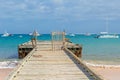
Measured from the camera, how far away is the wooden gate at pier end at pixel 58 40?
24166mm

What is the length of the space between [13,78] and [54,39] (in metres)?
14.7

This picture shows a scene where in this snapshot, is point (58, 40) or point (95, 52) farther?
point (95, 52)

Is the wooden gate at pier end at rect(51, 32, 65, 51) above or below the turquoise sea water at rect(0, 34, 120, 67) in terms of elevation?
above

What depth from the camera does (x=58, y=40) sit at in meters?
25.9

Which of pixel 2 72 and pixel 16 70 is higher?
pixel 16 70

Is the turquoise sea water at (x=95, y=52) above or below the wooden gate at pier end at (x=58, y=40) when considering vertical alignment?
below

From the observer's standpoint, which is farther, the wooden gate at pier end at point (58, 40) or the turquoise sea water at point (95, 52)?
the turquoise sea water at point (95, 52)

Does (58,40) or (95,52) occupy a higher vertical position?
(58,40)

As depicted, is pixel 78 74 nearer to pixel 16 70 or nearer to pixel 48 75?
pixel 48 75

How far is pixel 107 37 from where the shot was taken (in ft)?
426

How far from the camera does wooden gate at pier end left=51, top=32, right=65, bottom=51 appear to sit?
79.3ft

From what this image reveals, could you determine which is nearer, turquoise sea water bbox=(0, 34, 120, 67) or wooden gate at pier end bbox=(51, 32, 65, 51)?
wooden gate at pier end bbox=(51, 32, 65, 51)

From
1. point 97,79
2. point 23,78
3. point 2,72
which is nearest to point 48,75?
point 23,78

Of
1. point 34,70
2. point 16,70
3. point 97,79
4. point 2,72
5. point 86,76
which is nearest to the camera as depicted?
point 97,79
